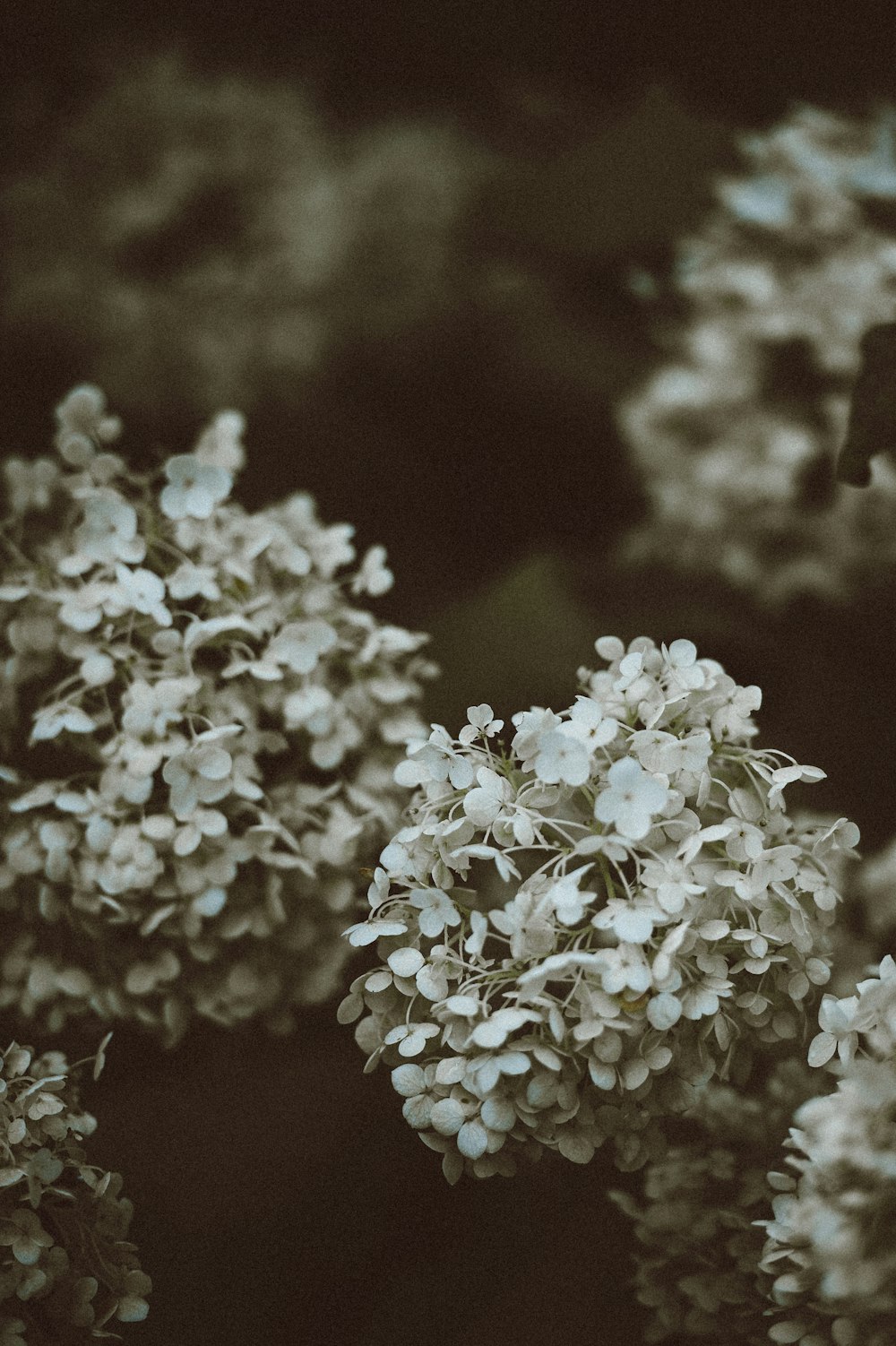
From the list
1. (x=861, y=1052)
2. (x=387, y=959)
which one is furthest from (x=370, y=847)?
(x=861, y=1052)

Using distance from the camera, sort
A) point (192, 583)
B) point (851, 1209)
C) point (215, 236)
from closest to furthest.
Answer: point (851, 1209) < point (192, 583) < point (215, 236)

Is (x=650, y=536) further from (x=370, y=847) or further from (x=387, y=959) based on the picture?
(x=387, y=959)

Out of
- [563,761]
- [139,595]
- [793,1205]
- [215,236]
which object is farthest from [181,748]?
[215,236]

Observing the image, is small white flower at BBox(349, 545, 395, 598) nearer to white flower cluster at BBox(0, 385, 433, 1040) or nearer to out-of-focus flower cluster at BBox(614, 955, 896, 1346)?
white flower cluster at BBox(0, 385, 433, 1040)

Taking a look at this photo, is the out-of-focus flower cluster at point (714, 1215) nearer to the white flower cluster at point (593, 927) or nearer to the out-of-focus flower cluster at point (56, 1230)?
the white flower cluster at point (593, 927)

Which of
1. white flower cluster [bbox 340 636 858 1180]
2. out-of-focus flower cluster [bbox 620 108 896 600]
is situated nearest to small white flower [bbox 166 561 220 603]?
white flower cluster [bbox 340 636 858 1180]

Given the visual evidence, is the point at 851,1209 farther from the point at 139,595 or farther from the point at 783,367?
the point at 783,367
